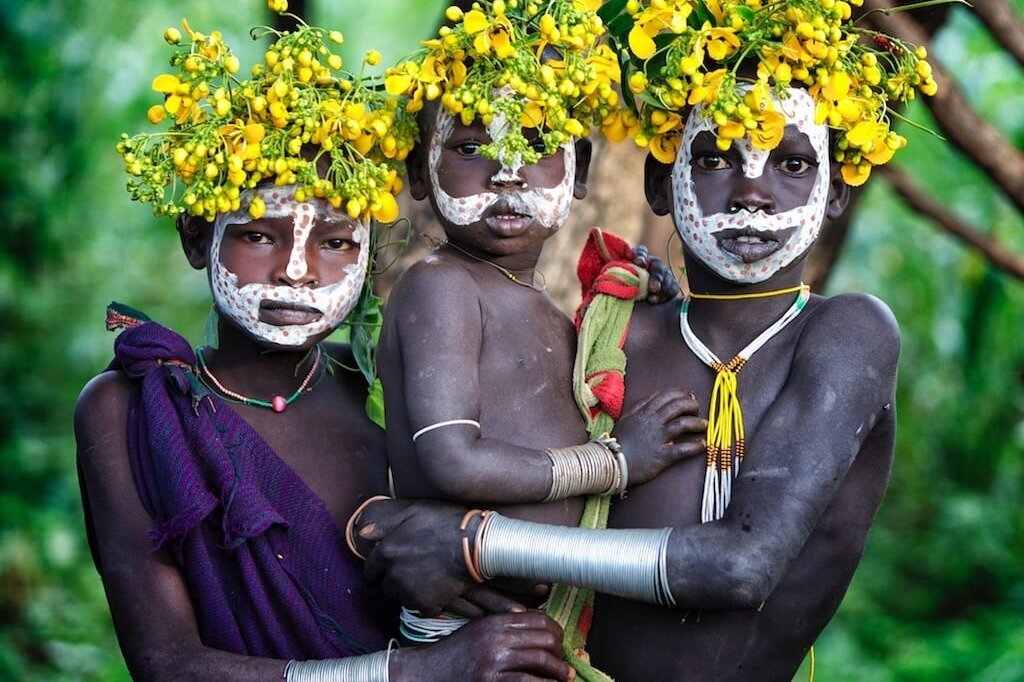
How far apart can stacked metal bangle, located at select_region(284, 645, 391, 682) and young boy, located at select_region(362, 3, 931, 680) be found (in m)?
0.17

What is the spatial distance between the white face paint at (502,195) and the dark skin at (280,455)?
287mm

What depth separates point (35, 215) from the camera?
8328 millimetres

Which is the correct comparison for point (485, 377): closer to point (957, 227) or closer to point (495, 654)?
point (495, 654)

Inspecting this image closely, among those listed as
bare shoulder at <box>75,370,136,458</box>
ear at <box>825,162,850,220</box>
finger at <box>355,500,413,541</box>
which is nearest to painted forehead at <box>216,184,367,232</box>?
bare shoulder at <box>75,370,136,458</box>

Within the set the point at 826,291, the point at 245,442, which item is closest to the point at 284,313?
the point at 245,442

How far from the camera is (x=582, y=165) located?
3598 mm

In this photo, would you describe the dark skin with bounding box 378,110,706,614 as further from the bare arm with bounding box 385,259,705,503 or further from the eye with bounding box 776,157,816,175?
the eye with bounding box 776,157,816,175

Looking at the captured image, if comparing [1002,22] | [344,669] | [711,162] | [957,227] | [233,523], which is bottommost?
[344,669]

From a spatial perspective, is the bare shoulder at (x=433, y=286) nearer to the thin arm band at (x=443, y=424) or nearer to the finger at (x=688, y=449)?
the thin arm band at (x=443, y=424)

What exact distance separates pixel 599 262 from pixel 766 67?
0.81m

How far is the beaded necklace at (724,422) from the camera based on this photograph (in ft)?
10.5

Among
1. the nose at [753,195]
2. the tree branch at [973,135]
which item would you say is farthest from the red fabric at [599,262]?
the tree branch at [973,135]

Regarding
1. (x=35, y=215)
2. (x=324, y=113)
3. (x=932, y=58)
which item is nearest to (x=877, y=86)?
(x=932, y=58)

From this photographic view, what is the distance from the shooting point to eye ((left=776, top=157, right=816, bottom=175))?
3.22m
